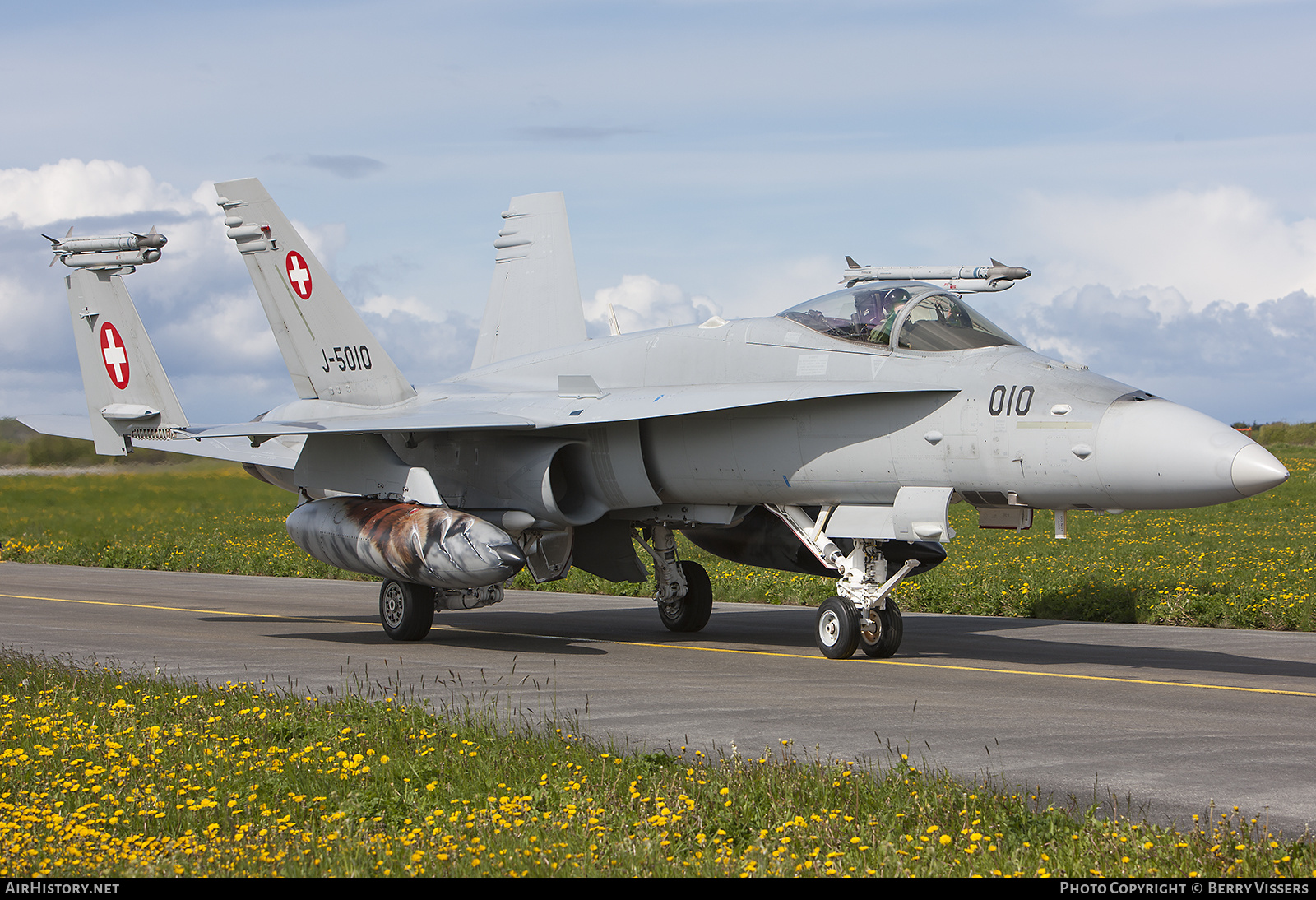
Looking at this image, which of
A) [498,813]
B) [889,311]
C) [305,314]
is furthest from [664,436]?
[498,813]

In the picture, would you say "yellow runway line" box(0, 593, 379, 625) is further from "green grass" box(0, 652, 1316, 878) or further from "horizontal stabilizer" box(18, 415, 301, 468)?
"green grass" box(0, 652, 1316, 878)

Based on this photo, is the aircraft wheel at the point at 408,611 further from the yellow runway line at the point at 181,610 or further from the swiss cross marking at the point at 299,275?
the swiss cross marking at the point at 299,275

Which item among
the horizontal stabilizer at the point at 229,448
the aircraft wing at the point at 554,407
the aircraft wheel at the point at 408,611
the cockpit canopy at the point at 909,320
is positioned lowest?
the aircraft wheel at the point at 408,611

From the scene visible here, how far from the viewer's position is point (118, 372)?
59.9 ft

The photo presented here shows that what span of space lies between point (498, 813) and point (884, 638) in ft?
23.8

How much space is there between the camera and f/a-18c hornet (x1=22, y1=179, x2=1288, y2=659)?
37.1 ft

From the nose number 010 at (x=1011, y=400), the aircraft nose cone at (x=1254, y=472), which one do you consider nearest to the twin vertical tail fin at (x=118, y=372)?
the nose number 010 at (x=1011, y=400)

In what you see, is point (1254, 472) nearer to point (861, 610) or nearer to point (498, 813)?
point (861, 610)

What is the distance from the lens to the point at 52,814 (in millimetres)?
5887

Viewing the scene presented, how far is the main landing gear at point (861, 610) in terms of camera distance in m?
12.4

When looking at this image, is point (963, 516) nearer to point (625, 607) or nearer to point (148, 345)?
point (625, 607)

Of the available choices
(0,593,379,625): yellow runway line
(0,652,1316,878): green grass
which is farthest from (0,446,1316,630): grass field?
(0,652,1316,878): green grass

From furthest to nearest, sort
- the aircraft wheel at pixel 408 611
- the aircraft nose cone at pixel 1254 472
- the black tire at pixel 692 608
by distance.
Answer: the black tire at pixel 692 608 < the aircraft wheel at pixel 408 611 < the aircraft nose cone at pixel 1254 472
